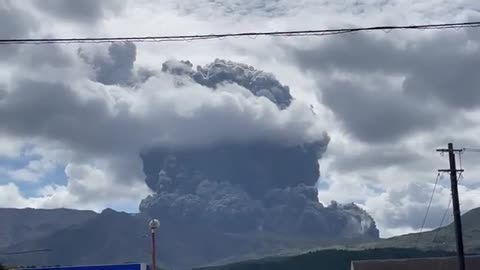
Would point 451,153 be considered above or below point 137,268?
above

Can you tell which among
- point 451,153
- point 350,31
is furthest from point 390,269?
point 350,31

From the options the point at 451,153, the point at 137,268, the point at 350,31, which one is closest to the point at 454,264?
the point at 451,153

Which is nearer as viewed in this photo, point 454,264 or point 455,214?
point 455,214

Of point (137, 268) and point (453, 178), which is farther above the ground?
point (453, 178)

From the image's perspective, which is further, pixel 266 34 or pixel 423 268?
pixel 423 268

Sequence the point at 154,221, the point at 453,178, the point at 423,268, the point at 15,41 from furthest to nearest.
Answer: the point at 423,268
the point at 453,178
the point at 154,221
the point at 15,41

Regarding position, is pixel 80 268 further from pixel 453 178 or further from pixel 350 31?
pixel 350 31

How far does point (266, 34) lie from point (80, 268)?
34375 mm

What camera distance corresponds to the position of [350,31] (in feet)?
89.8

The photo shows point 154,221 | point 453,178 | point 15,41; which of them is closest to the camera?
point 15,41

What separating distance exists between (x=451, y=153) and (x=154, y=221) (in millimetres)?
18058

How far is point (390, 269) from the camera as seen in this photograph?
96750 millimetres

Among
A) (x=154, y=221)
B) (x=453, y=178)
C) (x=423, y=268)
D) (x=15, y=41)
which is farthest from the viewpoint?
(x=423, y=268)

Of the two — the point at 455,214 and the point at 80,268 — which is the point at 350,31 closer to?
the point at 455,214
